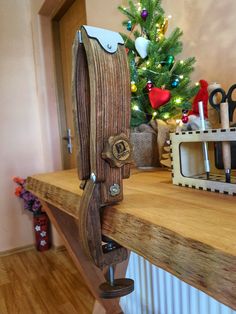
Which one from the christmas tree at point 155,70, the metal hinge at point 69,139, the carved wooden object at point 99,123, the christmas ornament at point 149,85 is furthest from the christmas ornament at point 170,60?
the metal hinge at point 69,139

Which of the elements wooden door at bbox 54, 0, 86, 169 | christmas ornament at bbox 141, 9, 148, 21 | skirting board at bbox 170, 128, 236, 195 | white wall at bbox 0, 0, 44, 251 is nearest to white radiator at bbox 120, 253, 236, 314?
skirting board at bbox 170, 128, 236, 195

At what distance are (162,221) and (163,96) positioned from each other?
53 cm

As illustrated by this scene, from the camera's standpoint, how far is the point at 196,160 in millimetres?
629

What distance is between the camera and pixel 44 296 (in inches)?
65.2

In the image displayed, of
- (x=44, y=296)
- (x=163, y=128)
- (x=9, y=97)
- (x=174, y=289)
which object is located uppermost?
(x=9, y=97)

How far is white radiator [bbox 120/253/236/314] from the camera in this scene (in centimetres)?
73

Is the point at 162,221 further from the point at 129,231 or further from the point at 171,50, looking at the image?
the point at 171,50

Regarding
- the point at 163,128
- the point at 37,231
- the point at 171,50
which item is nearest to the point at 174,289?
the point at 163,128

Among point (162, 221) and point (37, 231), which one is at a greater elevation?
point (162, 221)

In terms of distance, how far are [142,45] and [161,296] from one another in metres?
0.82

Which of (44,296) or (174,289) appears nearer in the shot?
(174,289)

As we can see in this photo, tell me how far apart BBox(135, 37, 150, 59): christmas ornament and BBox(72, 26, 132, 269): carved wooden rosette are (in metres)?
0.44

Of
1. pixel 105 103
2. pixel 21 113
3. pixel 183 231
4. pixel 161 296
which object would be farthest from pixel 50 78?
pixel 183 231

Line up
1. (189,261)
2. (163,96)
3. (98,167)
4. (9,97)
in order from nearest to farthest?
(189,261), (98,167), (163,96), (9,97)
